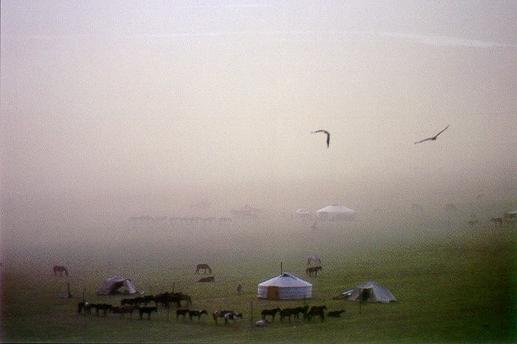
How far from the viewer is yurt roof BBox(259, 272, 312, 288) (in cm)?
805

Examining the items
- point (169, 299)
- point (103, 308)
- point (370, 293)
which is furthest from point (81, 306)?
point (370, 293)

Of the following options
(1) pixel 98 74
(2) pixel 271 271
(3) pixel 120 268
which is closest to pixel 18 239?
(3) pixel 120 268

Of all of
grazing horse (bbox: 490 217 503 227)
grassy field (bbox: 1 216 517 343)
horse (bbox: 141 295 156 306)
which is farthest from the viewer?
grazing horse (bbox: 490 217 503 227)

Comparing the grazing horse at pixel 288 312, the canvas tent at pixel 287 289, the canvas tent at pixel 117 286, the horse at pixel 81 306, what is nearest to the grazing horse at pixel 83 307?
the horse at pixel 81 306

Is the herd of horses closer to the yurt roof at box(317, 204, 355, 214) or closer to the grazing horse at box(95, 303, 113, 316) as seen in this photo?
the yurt roof at box(317, 204, 355, 214)

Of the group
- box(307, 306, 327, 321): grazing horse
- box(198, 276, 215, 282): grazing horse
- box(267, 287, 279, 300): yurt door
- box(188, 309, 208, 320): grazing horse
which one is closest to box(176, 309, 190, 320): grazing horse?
box(188, 309, 208, 320): grazing horse

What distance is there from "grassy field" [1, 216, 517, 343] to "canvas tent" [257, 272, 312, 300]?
79 millimetres

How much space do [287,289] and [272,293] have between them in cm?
12

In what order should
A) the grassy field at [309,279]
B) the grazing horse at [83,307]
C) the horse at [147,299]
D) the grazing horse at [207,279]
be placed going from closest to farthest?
the grassy field at [309,279] < the grazing horse at [83,307] < the horse at [147,299] < the grazing horse at [207,279]

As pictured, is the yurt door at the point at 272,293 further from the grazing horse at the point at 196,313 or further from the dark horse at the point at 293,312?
the grazing horse at the point at 196,313

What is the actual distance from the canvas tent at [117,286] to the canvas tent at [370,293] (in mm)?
1710

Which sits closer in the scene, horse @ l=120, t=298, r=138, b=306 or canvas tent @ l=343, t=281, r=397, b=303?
horse @ l=120, t=298, r=138, b=306

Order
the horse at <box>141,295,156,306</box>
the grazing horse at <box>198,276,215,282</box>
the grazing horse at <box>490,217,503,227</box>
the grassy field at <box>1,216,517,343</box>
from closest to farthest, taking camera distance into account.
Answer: the grassy field at <box>1,216,517,343</box>
the horse at <box>141,295,156,306</box>
the grazing horse at <box>198,276,215,282</box>
the grazing horse at <box>490,217,503,227</box>

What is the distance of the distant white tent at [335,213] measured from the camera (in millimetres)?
8211
